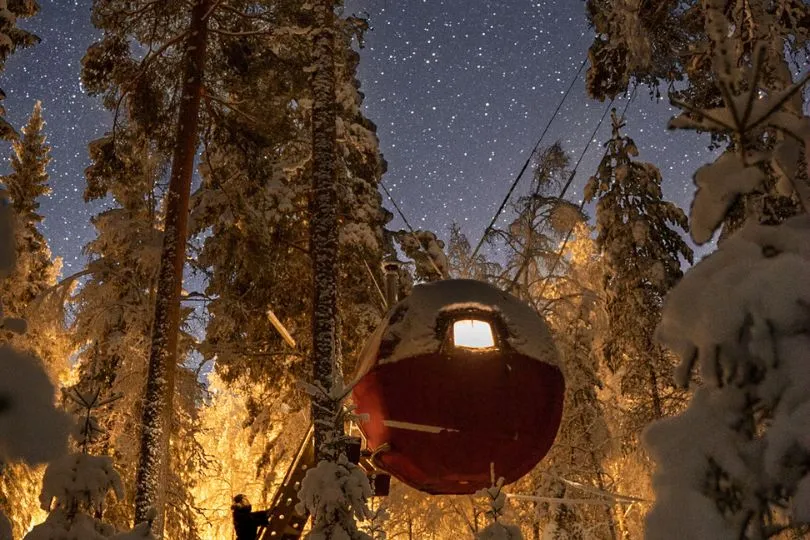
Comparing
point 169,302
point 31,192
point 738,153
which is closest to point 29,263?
point 31,192

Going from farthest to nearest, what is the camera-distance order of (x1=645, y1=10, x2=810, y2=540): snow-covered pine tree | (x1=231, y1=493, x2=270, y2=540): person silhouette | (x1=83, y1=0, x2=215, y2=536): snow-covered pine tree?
1. (x1=83, y1=0, x2=215, y2=536): snow-covered pine tree
2. (x1=231, y1=493, x2=270, y2=540): person silhouette
3. (x1=645, y1=10, x2=810, y2=540): snow-covered pine tree

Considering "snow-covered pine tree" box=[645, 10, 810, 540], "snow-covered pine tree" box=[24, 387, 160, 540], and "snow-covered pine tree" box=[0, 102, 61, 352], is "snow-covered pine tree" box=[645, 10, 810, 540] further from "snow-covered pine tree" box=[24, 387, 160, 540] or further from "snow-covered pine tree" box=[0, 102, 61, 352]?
"snow-covered pine tree" box=[0, 102, 61, 352]

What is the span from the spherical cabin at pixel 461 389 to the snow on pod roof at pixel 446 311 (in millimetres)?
12

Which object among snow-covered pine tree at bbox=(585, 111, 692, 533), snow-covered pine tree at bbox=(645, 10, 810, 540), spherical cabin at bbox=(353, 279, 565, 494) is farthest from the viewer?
snow-covered pine tree at bbox=(585, 111, 692, 533)

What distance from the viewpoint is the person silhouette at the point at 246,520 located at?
8.99 meters

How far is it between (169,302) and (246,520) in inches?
142

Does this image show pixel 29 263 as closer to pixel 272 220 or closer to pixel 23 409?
pixel 272 220

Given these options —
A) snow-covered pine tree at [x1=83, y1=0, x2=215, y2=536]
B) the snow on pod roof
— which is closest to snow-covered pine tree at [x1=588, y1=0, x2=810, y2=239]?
the snow on pod roof

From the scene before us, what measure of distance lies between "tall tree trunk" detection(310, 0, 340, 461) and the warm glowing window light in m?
2.01

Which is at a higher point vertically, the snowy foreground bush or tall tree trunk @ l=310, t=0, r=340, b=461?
tall tree trunk @ l=310, t=0, r=340, b=461

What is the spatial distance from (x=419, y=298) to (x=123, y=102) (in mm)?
8589

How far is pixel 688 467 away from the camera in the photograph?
1.90 m

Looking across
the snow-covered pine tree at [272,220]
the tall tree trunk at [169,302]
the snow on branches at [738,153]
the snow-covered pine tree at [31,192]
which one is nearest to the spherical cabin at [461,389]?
the tall tree trunk at [169,302]

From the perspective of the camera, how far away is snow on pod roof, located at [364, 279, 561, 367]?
22.1 ft
